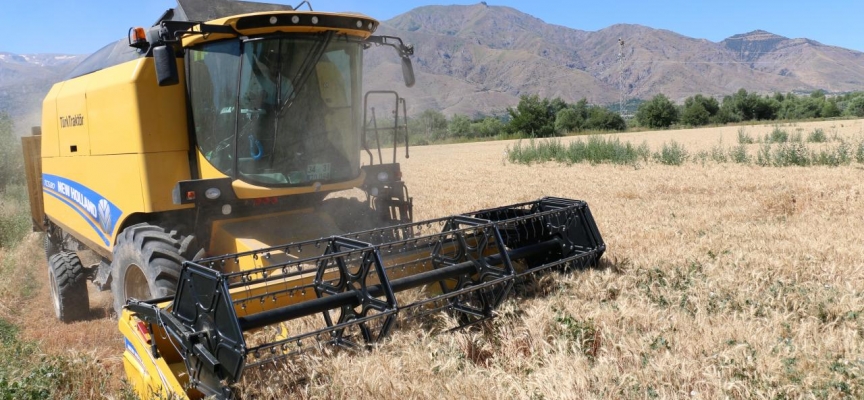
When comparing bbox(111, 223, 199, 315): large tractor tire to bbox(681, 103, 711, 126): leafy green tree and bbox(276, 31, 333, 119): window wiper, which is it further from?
bbox(681, 103, 711, 126): leafy green tree

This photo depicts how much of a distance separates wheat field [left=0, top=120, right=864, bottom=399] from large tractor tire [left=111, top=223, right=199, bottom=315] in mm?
511

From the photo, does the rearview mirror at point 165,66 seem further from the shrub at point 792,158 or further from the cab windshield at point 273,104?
the shrub at point 792,158

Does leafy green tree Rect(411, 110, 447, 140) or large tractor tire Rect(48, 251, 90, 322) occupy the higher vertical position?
leafy green tree Rect(411, 110, 447, 140)

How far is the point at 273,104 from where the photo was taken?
15.1 feet

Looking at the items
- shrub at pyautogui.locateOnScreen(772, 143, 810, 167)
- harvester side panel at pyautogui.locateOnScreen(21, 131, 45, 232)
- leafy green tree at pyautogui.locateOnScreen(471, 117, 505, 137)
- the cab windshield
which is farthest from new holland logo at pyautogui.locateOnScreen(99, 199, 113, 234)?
leafy green tree at pyautogui.locateOnScreen(471, 117, 505, 137)

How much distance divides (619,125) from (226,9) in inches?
1956

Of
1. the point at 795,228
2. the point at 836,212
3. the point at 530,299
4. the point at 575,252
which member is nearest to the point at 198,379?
the point at 530,299

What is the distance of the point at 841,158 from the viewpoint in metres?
11.7

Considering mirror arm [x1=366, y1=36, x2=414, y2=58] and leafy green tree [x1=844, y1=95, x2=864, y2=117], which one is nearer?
mirror arm [x1=366, y1=36, x2=414, y2=58]

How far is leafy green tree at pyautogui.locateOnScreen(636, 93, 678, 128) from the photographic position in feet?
166

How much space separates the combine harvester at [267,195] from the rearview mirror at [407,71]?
0.11 metres

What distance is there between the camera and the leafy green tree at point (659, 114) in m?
50.6

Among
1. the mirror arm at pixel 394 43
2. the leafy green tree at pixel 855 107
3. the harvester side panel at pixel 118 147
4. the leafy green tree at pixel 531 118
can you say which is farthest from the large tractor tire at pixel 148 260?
the leafy green tree at pixel 855 107

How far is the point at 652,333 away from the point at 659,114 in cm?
5079
